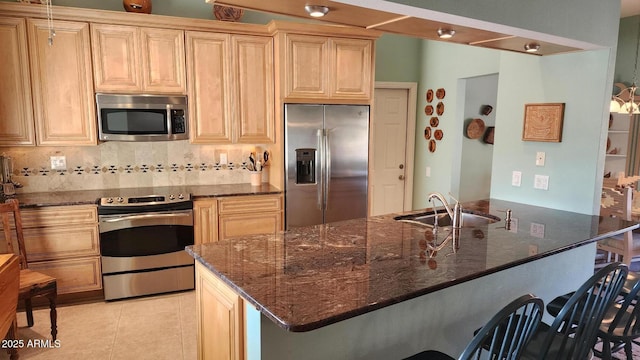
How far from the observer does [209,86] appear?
3932 millimetres

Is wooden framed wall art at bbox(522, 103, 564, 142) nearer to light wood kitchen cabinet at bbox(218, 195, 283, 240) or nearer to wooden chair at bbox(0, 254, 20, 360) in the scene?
light wood kitchen cabinet at bbox(218, 195, 283, 240)

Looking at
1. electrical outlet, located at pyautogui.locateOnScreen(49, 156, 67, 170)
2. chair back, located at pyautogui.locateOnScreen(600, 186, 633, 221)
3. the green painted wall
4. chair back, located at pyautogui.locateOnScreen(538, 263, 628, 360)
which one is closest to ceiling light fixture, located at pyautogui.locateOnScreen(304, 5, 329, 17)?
chair back, located at pyautogui.locateOnScreen(538, 263, 628, 360)

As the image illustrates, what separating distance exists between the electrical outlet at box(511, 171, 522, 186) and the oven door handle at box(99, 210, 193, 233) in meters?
2.73

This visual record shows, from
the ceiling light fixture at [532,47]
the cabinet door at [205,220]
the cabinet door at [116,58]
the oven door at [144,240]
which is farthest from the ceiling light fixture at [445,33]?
the cabinet door at [116,58]

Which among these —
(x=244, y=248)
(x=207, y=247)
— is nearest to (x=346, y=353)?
(x=244, y=248)

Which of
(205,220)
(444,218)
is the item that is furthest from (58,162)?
(444,218)

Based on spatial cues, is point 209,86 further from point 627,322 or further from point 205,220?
point 627,322

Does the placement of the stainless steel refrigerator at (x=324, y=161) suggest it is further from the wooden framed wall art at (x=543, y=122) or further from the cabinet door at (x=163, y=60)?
the wooden framed wall art at (x=543, y=122)

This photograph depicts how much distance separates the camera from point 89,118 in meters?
3.62

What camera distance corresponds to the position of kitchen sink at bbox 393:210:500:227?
2713 millimetres

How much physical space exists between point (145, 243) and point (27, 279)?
901 mm

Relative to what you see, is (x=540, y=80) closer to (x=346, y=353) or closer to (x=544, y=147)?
(x=544, y=147)

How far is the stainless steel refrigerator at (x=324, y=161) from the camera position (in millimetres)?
4035

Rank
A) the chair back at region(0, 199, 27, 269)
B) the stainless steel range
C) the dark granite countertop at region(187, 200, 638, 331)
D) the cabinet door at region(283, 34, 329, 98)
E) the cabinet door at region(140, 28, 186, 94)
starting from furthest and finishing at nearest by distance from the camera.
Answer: the cabinet door at region(283, 34, 329, 98) < the cabinet door at region(140, 28, 186, 94) < the stainless steel range < the chair back at region(0, 199, 27, 269) < the dark granite countertop at region(187, 200, 638, 331)
